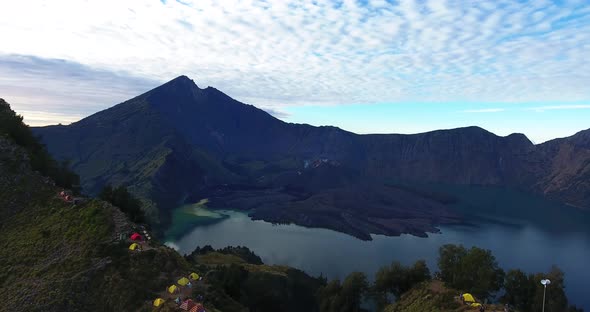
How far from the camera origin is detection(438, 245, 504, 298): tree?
63.0 meters

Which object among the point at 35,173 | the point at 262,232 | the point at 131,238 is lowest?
the point at 262,232

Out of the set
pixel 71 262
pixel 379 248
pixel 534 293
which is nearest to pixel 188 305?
pixel 71 262

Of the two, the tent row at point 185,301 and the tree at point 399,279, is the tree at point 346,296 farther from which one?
the tent row at point 185,301

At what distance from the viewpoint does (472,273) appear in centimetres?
6444

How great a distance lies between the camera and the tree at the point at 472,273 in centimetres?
6300

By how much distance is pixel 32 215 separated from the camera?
2176 inches

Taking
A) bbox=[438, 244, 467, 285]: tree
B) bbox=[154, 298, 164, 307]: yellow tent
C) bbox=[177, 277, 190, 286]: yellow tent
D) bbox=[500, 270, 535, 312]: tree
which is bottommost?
bbox=[500, 270, 535, 312]: tree

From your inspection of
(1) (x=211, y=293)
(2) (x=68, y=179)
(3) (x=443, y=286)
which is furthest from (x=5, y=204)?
(3) (x=443, y=286)

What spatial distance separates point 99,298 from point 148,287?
4.96 meters

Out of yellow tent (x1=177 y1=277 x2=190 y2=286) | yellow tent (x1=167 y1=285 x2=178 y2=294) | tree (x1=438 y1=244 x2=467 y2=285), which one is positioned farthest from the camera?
tree (x1=438 y1=244 x2=467 y2=285)

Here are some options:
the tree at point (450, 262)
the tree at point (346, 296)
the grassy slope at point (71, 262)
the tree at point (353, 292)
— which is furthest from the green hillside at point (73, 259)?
the tree at point (450, 262)

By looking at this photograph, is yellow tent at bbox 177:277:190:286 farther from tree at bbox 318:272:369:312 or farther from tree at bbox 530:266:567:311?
tree at bbox 530:266:567:311

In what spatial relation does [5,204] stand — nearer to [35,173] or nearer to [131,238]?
[35,173]

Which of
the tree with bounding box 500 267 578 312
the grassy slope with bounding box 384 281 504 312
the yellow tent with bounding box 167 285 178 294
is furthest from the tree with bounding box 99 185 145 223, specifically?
the tree with bounding box 500 267 578 312
